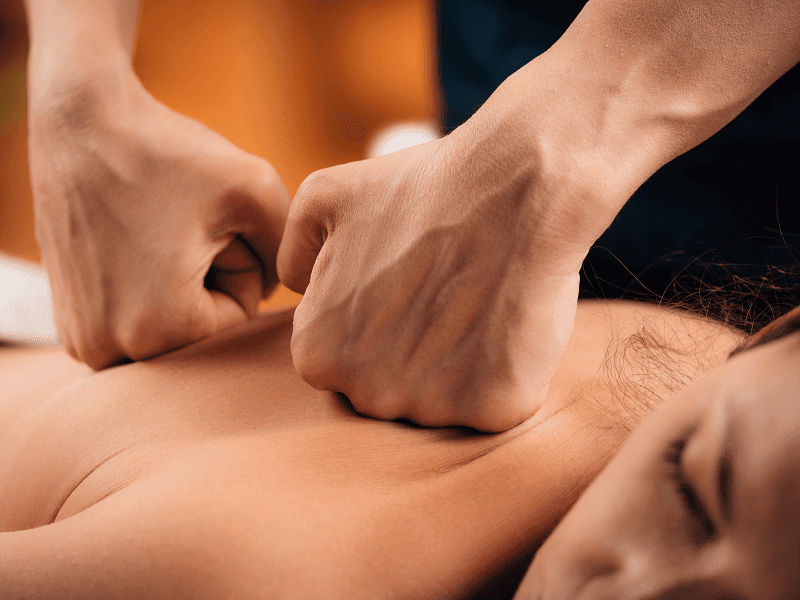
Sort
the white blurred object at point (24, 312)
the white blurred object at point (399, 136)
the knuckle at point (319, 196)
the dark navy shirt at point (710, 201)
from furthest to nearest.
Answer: the white blurred object at point (399, 136)
the white blurred object at point (24, 312)
the dark navy shirt at point (710, 201)
the knuckle at point (319, 196)

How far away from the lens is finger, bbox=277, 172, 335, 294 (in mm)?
430

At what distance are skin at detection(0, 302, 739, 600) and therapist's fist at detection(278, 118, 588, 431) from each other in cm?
4

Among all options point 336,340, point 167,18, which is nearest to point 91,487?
point 336,340

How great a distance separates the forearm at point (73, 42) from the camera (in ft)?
1.87

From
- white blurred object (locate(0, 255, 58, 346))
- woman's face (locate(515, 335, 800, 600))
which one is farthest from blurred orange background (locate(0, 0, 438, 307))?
woman's face (locate(515, 335, 800, 600))

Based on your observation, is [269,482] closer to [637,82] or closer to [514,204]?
[514,204]

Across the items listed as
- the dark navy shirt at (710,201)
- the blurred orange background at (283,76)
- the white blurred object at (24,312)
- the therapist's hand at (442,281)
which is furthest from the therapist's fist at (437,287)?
the blurred orange background at (283,76)

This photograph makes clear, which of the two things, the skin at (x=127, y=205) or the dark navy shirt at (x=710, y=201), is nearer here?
the skin at (x=127, y=205)

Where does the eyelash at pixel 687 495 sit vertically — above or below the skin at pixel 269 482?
above

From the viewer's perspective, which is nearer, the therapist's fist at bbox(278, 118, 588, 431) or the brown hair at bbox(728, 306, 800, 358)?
the brown hair at bbox(728, 306, 800, 358)

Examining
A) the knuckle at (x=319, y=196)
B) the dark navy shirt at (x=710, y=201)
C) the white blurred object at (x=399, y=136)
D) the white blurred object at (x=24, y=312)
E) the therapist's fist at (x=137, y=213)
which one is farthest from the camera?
the white blurred object at (x=399, y=136)

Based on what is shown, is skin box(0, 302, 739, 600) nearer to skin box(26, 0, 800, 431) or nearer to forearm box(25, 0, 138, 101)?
skin box(26, 0, 800, 431)

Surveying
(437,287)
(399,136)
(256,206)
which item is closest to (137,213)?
(256,206)

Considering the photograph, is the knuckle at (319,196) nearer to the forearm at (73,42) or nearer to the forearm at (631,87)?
the forearm at (631,87)
